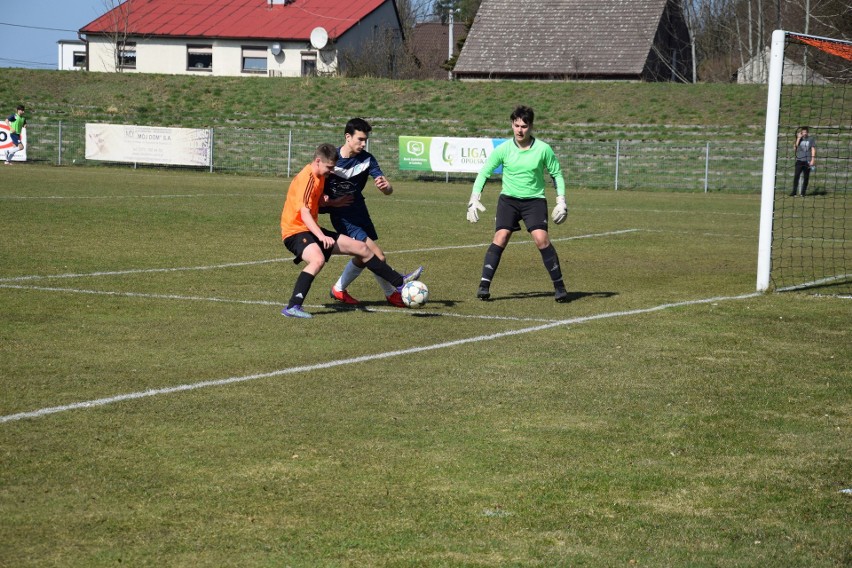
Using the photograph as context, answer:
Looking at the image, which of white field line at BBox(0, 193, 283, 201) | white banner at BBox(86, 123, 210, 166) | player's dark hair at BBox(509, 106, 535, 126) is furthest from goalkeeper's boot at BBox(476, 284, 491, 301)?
white banner at BBox(86, 123, 210, 166)

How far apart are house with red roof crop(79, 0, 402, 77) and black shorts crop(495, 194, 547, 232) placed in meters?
55.6

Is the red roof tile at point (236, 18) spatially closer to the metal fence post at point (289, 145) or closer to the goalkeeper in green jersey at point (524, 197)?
the metal fence post at point (289, 145)

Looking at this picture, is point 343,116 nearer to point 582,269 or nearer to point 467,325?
point 582,269

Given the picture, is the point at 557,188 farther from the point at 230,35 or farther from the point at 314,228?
the point at 230,35

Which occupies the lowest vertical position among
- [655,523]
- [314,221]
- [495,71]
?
[655,523]

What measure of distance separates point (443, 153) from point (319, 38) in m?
27.4

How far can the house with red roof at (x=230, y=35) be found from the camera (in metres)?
68.4

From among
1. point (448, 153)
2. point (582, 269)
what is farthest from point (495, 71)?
point (582, 269)

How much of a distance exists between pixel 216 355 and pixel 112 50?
221ft

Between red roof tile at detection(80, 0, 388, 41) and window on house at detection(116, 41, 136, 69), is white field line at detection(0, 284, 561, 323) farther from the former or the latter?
window on house at detection(116, 41, 136, 69)

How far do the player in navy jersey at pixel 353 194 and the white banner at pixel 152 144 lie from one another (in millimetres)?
29858

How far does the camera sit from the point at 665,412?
690 cm

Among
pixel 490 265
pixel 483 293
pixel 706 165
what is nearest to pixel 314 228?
pixel 483 293

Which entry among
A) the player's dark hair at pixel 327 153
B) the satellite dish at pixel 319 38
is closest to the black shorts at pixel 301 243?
the player's dark hair at pixel 327 153
